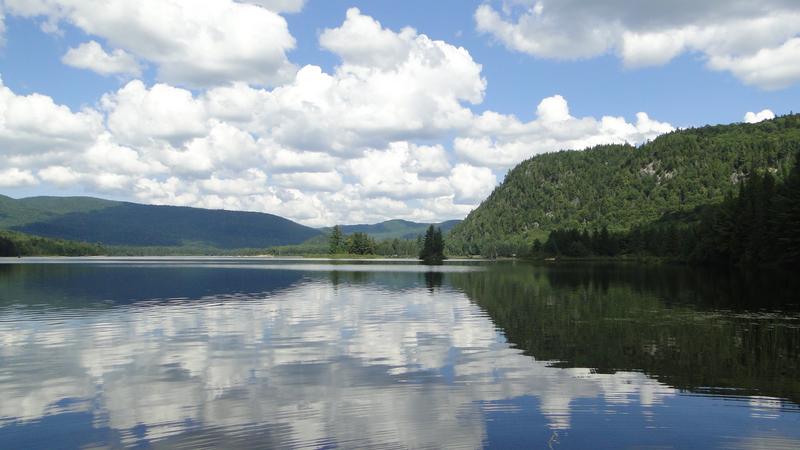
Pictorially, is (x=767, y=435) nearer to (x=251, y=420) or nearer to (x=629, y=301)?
(x=251, y=420)

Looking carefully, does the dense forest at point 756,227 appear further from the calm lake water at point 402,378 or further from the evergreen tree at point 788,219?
the calm lake water at point 402,378

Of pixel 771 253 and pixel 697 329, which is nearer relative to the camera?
pixel 697 329

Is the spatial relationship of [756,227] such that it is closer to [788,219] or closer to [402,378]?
[788,219]

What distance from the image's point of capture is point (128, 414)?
21938mm

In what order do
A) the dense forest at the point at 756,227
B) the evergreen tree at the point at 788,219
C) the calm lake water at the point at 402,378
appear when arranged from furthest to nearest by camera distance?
the dense forest at the point at 756,227 → the evergreen tree at the point at 788,219 → the calm lake water at the point at 402,378

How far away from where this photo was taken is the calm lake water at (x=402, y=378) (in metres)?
19.4

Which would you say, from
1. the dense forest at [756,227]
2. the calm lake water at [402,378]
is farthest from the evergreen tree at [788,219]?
the calm lake water at [402,378]

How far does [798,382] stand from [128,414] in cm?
2775

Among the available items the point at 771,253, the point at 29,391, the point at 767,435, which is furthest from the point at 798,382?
the point at 771,253

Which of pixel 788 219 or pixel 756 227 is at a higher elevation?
pixel 788 219

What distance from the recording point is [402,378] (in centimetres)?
2784

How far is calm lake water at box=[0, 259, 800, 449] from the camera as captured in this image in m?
19.4

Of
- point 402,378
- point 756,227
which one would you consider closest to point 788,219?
point 756,227

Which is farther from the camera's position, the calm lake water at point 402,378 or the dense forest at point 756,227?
the dense forest at point 756,227
